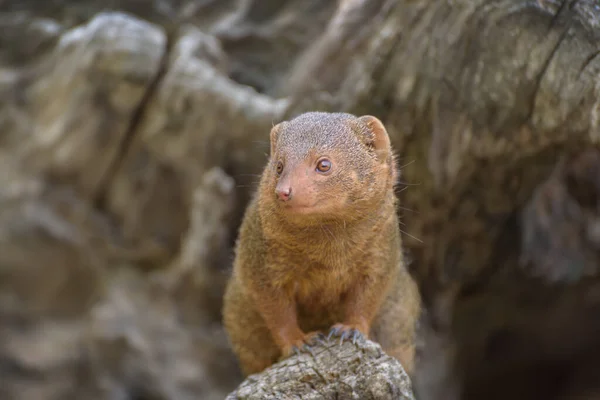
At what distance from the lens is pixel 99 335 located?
17.0 feet

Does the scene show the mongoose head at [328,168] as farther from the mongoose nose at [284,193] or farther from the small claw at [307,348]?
the small claw at [307,348]

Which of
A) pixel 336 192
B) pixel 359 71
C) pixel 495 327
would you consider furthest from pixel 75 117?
pixel 495 327

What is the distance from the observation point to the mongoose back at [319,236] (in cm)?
277

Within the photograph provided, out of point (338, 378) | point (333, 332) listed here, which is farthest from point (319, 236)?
point (338, 378)

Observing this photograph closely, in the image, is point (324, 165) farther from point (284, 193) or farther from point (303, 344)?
point (303, 344)

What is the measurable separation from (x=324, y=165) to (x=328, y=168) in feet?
0.08

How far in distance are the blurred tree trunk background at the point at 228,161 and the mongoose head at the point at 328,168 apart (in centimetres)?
Result: 111

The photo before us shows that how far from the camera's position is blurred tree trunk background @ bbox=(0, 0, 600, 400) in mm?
3818

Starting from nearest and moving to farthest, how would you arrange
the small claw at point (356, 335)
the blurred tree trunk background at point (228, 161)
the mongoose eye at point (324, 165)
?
the mongoose eye at point (324, 165)
the small claw at point (356, 335)
the blurred tree trunk background at point (228, 161)

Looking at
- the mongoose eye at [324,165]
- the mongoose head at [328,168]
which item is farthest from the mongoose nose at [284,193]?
the mongoose eye at [324,165]

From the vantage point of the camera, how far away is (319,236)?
118 inches

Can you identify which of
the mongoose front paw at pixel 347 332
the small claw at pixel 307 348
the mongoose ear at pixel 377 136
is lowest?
the small claw at pixel 307 348

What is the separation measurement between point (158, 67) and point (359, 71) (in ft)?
5.22

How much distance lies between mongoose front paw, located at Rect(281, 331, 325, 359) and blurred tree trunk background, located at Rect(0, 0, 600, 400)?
1.53m
